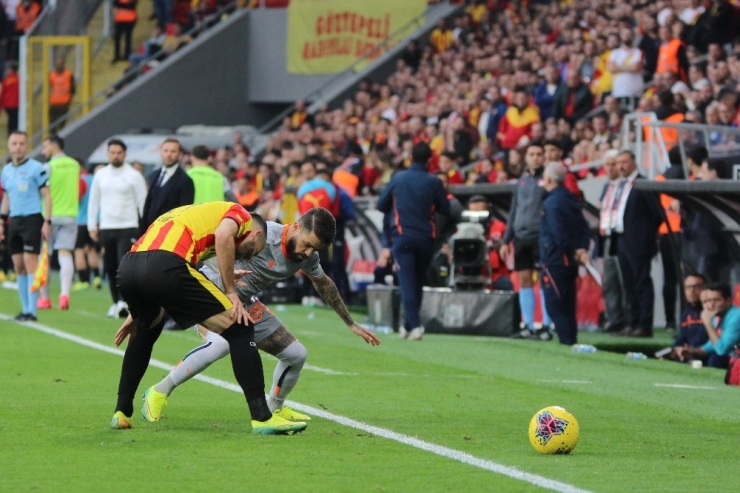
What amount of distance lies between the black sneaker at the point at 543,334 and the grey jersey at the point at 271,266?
25.8ft

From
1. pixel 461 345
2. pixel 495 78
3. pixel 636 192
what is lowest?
pixel 461 345

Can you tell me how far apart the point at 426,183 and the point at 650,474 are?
8775 mm

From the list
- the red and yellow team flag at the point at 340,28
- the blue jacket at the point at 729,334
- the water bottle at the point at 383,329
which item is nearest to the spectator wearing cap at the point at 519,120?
the water bottle at the point at 383,329

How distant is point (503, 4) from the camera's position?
31.3 m

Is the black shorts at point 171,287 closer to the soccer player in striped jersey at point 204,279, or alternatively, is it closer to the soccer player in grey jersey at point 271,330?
the soccer player in striped jersey at point 204,279

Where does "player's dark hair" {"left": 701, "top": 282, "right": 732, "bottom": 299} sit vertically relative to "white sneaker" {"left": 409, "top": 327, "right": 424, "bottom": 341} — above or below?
above

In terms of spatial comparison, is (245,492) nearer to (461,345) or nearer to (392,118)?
(461,345)

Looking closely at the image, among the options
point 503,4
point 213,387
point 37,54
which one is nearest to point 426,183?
point 213,387

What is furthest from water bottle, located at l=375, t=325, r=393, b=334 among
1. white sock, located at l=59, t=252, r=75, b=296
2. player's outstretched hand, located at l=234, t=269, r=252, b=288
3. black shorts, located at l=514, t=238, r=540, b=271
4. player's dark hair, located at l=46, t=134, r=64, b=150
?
player's outstretched hand, located at l=234, t=269, r=252, b=288

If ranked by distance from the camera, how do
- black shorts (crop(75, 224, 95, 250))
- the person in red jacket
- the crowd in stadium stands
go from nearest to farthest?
the crowd in stadium stands → black shorts (crop(75, 224, 95, 250)) → the person in red jacket

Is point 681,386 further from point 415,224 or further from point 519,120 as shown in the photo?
point 519,120

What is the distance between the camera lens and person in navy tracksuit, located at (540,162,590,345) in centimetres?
1567

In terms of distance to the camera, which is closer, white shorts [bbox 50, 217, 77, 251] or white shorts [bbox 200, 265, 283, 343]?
white shorts [bbox 200, 265, 283, 343]

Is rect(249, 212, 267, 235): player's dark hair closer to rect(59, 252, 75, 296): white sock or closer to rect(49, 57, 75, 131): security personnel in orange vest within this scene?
rect(59, 252, 75, 296): white sock
